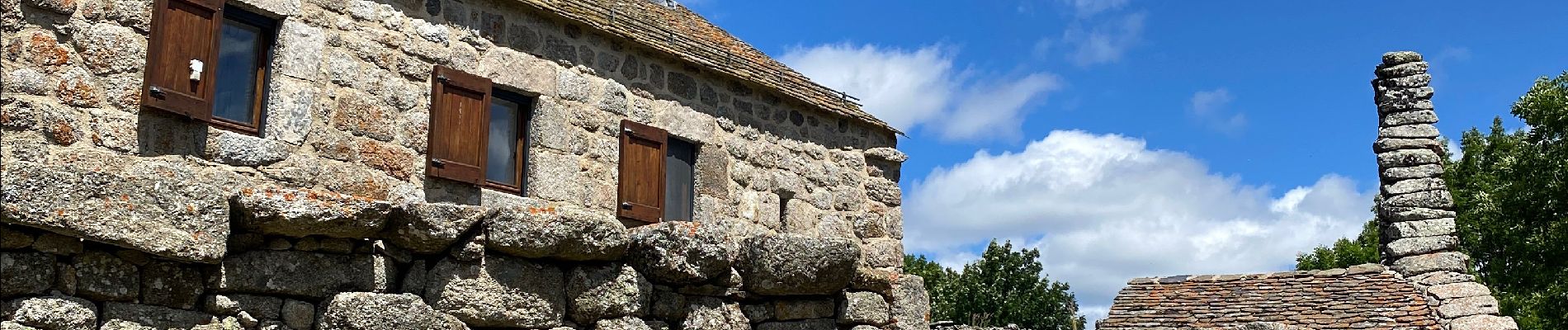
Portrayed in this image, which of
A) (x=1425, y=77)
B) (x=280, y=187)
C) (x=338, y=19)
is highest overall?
(x=1425, y=77)

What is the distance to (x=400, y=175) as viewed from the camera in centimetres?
786

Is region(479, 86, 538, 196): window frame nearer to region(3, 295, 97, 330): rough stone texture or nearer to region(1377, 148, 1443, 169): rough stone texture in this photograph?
region(3, 295, 97, 330): rough stone texture

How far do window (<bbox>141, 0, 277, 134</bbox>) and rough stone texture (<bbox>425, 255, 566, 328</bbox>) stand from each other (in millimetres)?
2308

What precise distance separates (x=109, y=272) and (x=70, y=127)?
70.5 inches

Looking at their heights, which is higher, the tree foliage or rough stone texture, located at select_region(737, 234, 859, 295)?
the tree foliage

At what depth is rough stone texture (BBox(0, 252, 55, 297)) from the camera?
4.68 meters

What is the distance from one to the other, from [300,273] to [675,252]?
63.8 inches

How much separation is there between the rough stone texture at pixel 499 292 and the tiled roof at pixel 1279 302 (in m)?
11.2

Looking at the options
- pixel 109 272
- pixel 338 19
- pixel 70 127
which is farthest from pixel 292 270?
pixel 338 19

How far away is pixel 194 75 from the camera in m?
6.79

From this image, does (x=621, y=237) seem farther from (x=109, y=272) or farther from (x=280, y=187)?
(x=280, y=187)

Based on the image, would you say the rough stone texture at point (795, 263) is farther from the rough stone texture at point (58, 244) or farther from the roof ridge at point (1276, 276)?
the roof ridge at point (1276, 276)

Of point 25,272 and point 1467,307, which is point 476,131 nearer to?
point 25,272

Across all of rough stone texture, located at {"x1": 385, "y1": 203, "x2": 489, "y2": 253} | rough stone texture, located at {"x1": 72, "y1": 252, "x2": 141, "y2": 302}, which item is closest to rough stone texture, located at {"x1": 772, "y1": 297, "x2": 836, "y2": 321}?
rough stone texture, located at {"x1": 385, "y1": 203, "x2": 489, "y2": 253}
